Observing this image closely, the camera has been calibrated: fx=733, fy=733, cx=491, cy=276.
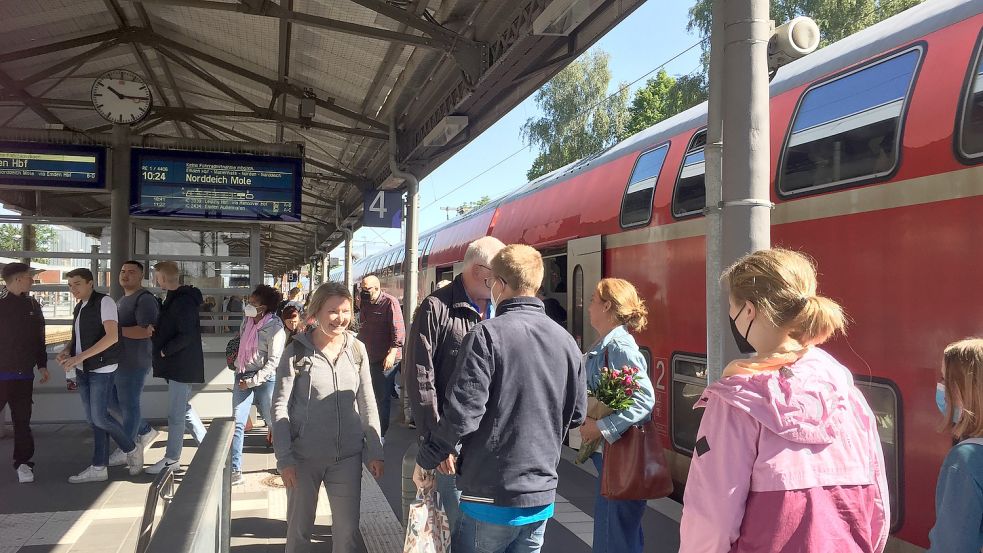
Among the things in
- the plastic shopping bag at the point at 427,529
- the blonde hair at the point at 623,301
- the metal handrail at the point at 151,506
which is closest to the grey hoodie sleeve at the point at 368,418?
the plastic shopping bag at the point at 427,529

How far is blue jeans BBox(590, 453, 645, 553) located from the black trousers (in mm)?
4950

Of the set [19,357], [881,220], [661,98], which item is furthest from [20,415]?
[661,98]

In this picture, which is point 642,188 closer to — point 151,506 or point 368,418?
point 368,418

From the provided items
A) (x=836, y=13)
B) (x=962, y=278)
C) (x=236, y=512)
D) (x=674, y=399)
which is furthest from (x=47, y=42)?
(x=836, y=13)

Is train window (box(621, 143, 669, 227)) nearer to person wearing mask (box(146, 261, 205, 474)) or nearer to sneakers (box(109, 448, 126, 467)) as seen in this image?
person wearing mask (box(146, 261, 205, 474))

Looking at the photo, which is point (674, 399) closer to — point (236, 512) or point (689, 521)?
point (236, 512)

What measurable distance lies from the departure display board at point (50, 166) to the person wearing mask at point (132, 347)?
10.6ft

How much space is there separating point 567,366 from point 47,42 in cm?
855

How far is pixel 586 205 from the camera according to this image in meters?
6.91

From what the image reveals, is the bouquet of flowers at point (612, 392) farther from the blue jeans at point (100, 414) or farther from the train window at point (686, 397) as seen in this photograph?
the blue jeans at point (100, 414)

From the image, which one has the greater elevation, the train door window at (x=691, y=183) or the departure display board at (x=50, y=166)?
the departure display board at (x=50, y=166)

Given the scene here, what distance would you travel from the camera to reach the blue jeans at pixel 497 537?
268 cm

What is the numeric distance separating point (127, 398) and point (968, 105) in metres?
6.22

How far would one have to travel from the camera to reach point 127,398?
6.19 m
